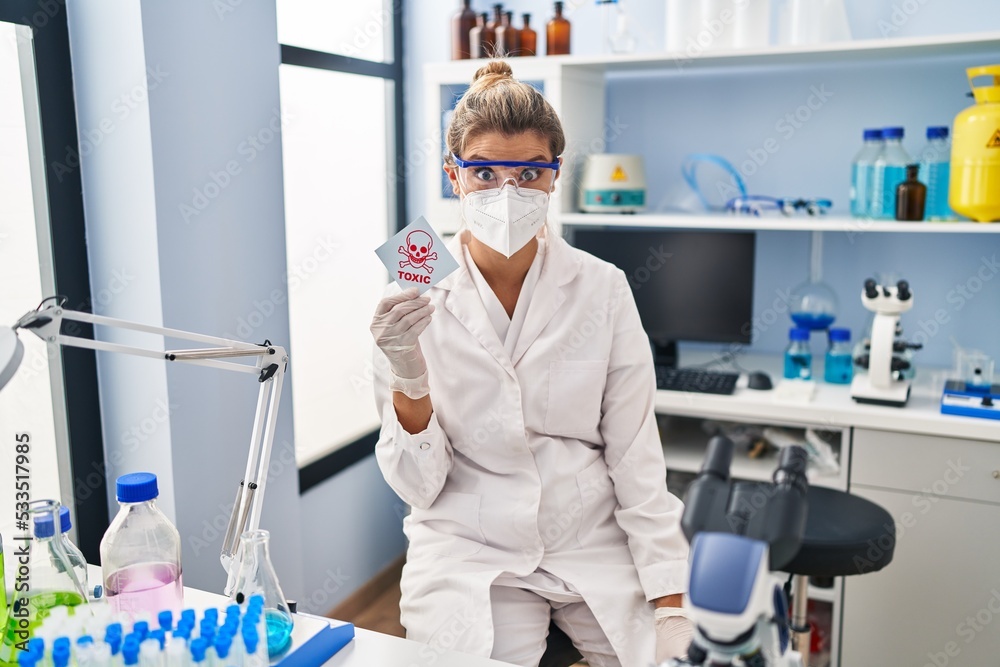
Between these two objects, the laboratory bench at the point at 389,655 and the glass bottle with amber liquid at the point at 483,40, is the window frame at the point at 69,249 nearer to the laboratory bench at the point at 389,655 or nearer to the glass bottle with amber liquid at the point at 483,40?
the laboratory bench at the point at 389,655

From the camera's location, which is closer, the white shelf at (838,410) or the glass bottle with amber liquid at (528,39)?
the white shelf at (838,410)

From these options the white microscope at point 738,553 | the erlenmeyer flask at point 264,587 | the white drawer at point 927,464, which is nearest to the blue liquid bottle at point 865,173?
the white drawer at point 927,464

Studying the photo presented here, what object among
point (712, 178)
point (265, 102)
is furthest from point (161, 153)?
point (712, 178)

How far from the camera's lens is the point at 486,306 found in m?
1.60

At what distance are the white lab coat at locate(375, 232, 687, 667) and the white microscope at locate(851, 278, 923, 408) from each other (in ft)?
3.06

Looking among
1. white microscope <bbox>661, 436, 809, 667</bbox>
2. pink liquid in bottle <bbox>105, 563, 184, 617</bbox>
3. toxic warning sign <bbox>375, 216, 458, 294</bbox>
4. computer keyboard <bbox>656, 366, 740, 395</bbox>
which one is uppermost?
toxic warning sign <bbox>375, 216, 458, 294</bbox>

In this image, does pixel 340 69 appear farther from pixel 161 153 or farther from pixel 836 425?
pixel 836 425

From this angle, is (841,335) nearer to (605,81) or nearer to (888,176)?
(888,176)

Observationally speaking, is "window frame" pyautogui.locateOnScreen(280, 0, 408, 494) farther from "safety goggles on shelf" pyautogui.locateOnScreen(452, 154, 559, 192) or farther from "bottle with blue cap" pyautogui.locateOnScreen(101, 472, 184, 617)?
"bottle with blue cap" pyautogui.locateOnScreen(101, 472, 184, 617)

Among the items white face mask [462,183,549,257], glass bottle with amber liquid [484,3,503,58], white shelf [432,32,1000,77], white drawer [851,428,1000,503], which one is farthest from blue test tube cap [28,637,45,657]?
glass bottle with amber liquid [484,3,503,58]

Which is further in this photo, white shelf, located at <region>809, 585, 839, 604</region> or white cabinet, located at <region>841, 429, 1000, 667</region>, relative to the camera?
white shelf, located at <region>809, 585, 839, 604</region>

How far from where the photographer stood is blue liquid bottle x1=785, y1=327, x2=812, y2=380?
2473 mm

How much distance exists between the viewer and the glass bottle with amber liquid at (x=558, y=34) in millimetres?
2664

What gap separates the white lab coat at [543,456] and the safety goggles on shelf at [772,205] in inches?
41.4
